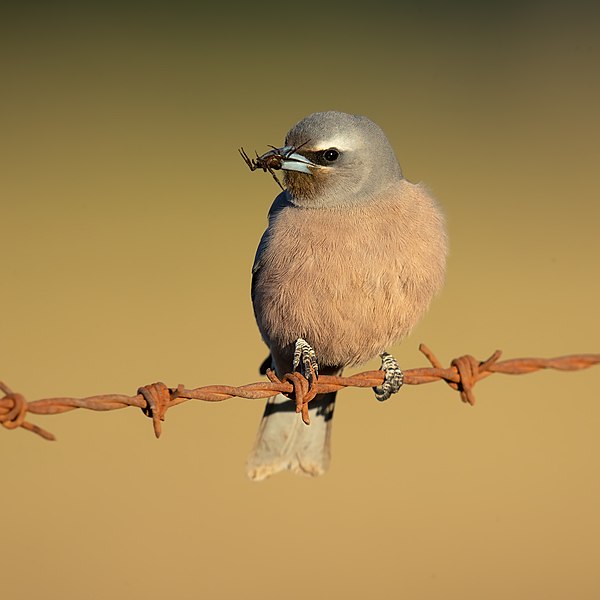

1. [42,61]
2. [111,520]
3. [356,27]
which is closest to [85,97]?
[42,61]

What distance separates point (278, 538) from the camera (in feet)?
22.0

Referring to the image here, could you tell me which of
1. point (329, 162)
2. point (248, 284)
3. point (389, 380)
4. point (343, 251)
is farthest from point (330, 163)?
point (248, 284)

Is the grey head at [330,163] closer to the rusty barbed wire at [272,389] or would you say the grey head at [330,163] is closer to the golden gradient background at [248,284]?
the rusty barbed wire at [272,389]

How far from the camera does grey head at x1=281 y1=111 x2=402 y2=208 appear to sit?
16.0 ft

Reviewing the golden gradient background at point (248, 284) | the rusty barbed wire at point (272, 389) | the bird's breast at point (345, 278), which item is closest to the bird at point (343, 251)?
the bird's breast at point (345, 278)

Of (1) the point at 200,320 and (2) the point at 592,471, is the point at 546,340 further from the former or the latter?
(1) the point at 200,320

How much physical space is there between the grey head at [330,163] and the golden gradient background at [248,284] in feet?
9.37

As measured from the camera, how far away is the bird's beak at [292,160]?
4.88 m

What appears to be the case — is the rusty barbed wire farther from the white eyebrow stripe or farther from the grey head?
the white eyebrow stripe

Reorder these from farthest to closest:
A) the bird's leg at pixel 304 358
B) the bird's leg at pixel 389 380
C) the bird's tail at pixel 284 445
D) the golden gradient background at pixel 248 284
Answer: the golden gradient background at pixel 248 284 < the bird's tail at pixel 284 445 < the bird's leg at pixel 304 358 < the bird's leg at pixel 389 380

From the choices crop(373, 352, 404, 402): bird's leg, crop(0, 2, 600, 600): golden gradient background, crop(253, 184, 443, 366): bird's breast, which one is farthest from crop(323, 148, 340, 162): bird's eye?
crop(0, 2, 600, 600): golden gradient background

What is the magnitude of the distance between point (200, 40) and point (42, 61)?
1.87 metres

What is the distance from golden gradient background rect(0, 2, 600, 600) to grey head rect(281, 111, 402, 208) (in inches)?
112

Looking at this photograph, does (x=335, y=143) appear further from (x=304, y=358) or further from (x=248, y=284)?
(x=248, y=284)
